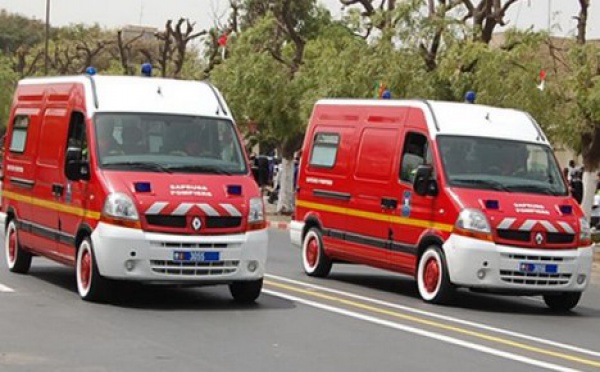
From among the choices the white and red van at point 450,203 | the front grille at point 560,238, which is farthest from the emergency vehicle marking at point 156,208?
the front grille at point 560,238

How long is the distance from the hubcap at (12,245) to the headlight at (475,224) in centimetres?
567

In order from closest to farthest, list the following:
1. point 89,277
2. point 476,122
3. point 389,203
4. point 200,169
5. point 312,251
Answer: point 89,277
point 200,169
point 476,122
point 389,203
point 312,251

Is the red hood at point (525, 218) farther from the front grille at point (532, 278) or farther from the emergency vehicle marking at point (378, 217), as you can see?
the emergency vehicle marking at point (378, 217)

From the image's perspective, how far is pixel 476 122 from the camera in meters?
17.5

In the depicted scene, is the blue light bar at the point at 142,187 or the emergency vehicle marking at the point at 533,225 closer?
the blue light bar at the point at 142,187

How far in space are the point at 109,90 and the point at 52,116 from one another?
4.38 feet

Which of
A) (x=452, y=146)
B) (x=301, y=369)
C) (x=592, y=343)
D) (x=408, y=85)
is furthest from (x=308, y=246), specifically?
(x=408, y=85)

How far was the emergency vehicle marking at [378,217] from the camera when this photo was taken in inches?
653

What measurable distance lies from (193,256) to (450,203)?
3369mm

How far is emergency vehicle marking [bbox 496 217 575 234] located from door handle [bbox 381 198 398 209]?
187cm

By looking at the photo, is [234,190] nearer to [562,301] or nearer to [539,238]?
[539,238]

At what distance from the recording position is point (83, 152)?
15.5 meters

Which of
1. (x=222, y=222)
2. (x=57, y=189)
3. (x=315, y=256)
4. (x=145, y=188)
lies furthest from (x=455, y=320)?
(x=315, y=256)

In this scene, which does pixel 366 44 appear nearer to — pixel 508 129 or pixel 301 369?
pixel 508 129
